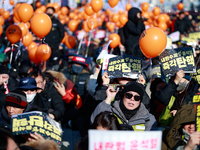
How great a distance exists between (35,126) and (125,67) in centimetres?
182

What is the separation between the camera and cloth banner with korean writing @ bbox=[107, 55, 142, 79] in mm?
3854

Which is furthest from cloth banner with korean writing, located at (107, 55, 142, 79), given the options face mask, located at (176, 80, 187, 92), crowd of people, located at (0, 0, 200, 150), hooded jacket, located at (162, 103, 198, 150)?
hooded jacket, located at (162, 103, 198, 150)

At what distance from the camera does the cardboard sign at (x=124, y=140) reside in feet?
6.93

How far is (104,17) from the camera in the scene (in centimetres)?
1510

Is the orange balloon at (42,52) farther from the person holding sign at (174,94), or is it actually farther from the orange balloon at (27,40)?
the person holding sign at (174,94)

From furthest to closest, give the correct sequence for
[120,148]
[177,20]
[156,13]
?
[156,13] → [177,20] → [120,148]

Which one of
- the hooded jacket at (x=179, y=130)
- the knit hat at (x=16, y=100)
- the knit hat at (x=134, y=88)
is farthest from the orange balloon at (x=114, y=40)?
the hooded jacket at (x=179, y=130)

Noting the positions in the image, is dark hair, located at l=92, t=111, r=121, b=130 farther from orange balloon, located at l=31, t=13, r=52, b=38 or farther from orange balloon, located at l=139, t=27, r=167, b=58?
orange balloon, located at l=31, t=13, r=52, b=38

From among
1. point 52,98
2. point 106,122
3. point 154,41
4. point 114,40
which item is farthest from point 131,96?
point 114,40

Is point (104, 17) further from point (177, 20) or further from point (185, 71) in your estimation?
point (185, 71)

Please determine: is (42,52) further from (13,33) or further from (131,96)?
(131,96)

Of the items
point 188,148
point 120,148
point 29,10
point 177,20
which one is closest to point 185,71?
point 188,148

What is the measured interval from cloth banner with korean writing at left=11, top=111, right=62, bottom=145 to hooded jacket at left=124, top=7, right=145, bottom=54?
4788 millimetres

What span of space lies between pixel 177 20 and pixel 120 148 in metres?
10.1
